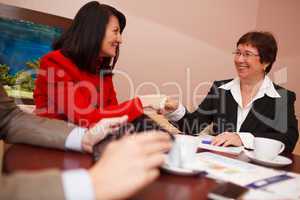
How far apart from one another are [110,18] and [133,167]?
3.28 feet

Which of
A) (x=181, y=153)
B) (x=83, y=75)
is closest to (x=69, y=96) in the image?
(x=83, y=75)

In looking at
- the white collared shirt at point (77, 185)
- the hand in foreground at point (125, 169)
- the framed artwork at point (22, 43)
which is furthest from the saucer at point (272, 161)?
the framed artwork at point (22, 43)

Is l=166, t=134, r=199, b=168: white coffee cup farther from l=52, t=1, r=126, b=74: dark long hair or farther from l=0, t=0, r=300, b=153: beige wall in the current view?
l=0, t=0, r=300, b=153: beige wall

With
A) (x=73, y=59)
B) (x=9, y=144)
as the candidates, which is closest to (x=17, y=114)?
(x=9, y=144)

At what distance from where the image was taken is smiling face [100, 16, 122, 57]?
1330mm

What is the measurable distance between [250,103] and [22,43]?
4.76ft

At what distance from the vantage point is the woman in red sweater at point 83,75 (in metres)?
1.06

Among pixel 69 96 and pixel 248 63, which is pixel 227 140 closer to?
pixel 69 96

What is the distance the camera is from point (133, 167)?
0.46 meters

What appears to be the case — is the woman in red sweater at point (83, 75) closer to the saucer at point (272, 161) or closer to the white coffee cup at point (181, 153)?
the white coffee cup at point (181, 153)

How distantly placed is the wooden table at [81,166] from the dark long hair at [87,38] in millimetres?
467

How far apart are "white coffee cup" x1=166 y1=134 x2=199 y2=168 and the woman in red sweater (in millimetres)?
249

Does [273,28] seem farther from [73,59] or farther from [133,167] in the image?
[133,167]

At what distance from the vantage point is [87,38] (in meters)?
1.25
